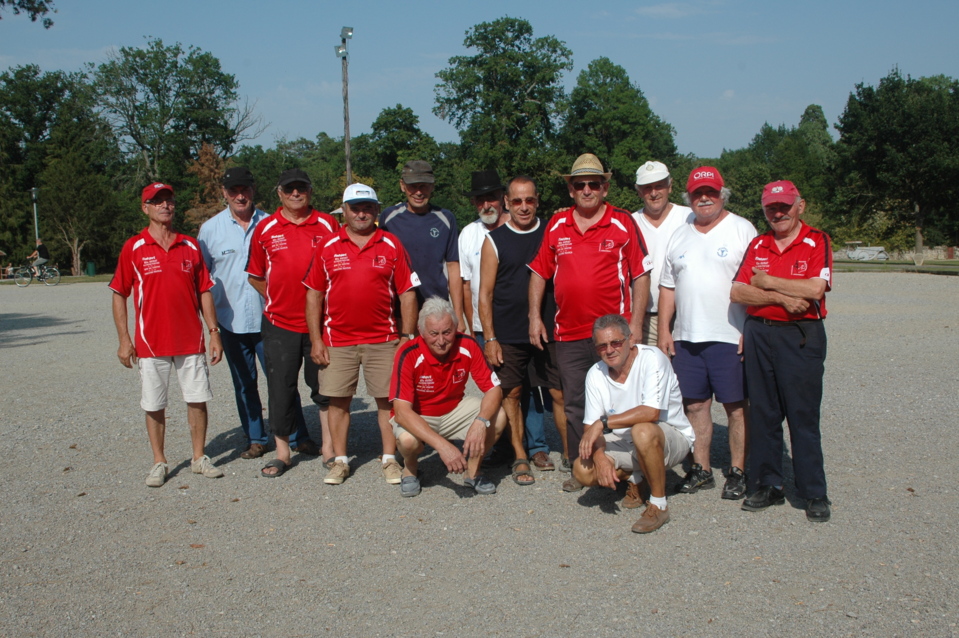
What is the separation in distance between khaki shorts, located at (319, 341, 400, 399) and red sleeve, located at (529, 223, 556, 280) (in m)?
1.21

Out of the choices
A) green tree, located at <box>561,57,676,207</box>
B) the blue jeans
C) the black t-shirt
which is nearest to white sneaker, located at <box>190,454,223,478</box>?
the blue jeans

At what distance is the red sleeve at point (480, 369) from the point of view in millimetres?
5422

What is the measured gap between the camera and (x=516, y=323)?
18.8ft

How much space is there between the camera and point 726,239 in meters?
5.20

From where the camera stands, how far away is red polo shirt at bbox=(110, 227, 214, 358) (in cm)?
562

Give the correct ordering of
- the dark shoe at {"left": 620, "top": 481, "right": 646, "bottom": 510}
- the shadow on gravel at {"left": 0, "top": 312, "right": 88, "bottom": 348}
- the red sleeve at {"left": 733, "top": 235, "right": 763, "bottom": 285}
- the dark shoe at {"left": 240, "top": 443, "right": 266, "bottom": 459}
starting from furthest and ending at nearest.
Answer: the shadow on gravel at {"left": 0, "top": 312, "right": 88, "bottom": 348} < the dark shoe at {"left": 240, "top": 443, "right": 266, "bottom": 459} < the dark shoe at {"left": 620, "top": 481, "right": 646, "bottom": 510} < the red sleeve at {"left": 733, "top": 235, "right": 763, "bottom": 285}

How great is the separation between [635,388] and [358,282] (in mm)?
2056

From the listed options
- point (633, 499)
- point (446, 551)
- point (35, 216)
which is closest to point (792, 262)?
point (633, 499)

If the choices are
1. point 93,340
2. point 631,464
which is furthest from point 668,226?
point 93,340

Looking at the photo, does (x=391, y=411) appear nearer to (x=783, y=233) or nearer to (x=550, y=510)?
(x=550, y=510)

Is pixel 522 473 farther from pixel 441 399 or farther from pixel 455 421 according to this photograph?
pixel 441 399

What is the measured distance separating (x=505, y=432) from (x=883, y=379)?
5187 millimetres

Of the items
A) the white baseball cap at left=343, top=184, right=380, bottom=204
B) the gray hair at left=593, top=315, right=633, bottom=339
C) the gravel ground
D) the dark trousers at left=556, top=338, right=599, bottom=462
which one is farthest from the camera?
the white baseball cap at left=343, top=184, right=380, bottom=204

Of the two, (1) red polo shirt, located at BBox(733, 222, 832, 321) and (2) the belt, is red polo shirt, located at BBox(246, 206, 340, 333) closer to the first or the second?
(1) red polo shirt, located at BBox(733, 222, 832, 321)
